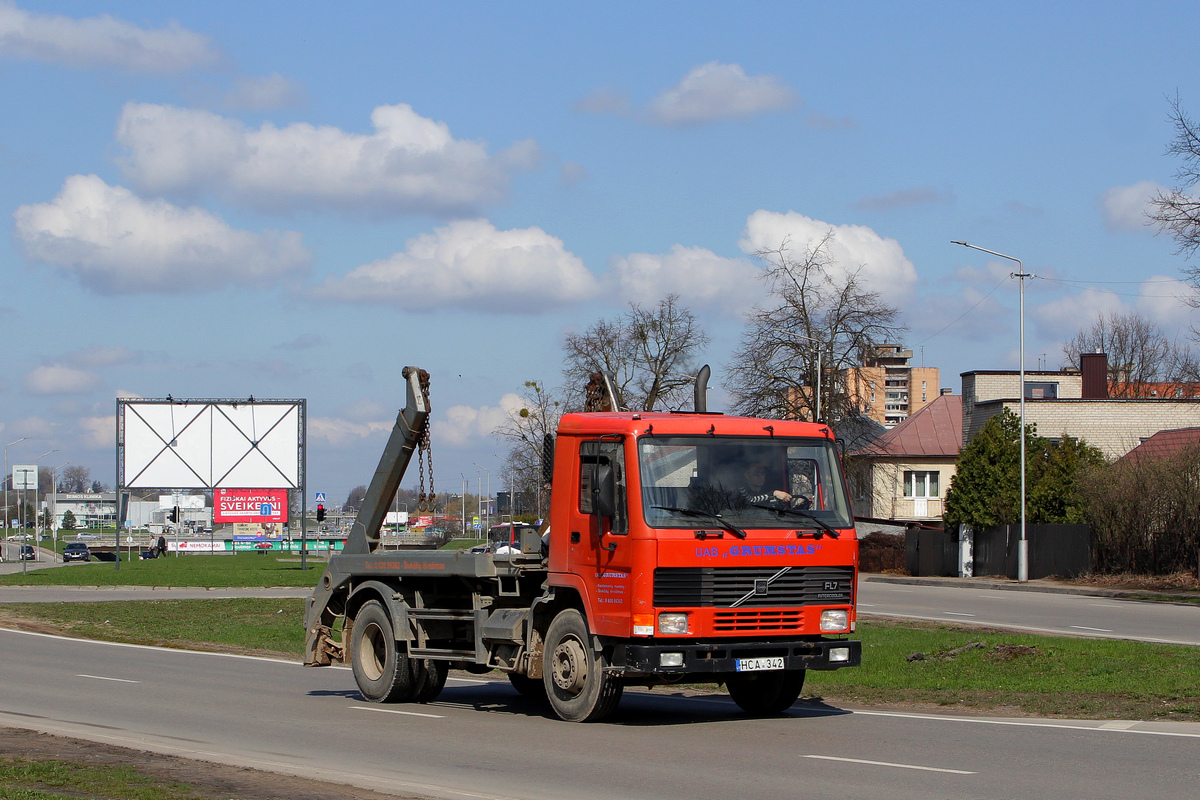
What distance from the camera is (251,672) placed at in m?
18.5

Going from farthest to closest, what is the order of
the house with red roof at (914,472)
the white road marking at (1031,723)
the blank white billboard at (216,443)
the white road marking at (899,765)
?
the house with red roof at (914,472), the blank white billboard at (216,443), the white road marking at (1031,723), the white road marking at (899,765)

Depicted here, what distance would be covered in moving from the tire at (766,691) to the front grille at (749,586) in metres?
1.05

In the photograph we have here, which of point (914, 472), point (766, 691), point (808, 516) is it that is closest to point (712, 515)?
point (808, 516)

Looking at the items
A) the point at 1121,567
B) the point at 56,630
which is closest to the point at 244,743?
the point at 56,630

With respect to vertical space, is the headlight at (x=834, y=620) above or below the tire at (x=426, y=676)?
above

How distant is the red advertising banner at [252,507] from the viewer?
68.4 m

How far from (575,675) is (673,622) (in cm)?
125

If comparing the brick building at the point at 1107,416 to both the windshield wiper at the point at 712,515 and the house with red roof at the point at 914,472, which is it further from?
the windshield wiper at the point at 712,515

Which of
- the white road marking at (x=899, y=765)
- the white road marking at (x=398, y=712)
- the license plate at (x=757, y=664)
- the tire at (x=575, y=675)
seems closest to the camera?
the white road marking at (x=899, y=765)

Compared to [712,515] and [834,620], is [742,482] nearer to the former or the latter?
[712,515]

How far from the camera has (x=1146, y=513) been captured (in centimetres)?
3838

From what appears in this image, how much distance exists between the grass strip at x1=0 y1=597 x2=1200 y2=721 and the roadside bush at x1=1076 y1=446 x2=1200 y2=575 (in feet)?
55.4

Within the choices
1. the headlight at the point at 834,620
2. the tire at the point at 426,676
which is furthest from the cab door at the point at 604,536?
the tire at the point at 426,676

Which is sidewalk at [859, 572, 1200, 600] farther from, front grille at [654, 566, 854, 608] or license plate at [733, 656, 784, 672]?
license plate at [733, 656, 784, 672]
